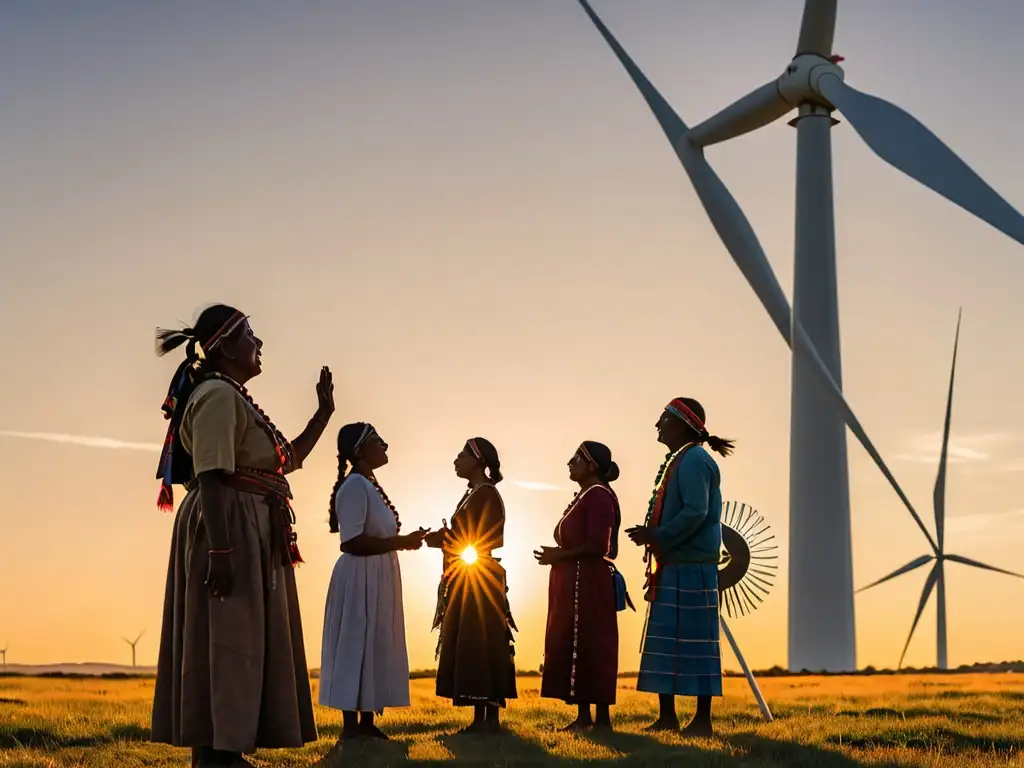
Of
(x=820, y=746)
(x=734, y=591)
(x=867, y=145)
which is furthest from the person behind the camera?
(x=867, y=145)

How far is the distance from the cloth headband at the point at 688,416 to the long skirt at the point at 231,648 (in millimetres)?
4167

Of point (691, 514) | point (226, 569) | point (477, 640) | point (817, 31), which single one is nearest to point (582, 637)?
point (477, 640)

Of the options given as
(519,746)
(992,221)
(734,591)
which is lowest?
(519,746)

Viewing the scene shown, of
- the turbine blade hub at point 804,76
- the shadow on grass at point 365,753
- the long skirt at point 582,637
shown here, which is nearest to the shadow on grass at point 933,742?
the long skirt at point 582,637

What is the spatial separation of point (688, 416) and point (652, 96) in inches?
581

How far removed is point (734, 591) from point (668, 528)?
1869 millimetres

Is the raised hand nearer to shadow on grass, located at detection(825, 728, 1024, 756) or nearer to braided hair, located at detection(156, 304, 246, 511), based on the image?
braided hair, located at detection(156, 304, 246, 511)

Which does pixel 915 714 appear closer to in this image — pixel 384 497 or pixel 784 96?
pixel 384 497

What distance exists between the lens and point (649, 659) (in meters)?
11.2

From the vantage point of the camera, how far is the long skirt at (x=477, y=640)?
445 inches

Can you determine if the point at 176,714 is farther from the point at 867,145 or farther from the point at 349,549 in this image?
the point at 867,145

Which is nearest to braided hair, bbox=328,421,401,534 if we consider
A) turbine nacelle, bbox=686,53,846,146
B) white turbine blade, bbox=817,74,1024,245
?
white turbine blade, bbox=817,74,1024,245

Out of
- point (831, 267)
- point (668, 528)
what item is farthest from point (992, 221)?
point (831, 267)

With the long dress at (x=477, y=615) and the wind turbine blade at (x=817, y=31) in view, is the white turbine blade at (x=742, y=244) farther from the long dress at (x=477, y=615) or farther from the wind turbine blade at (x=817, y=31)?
the long dress at (x=477, y=615)
